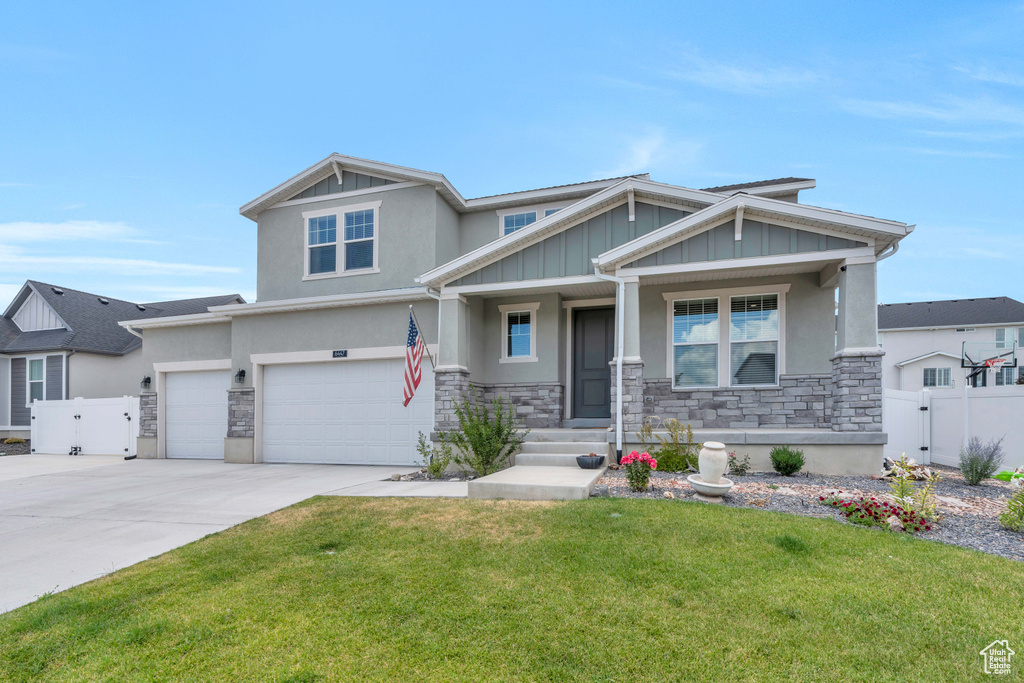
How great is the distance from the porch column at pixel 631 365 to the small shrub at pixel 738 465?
4.94ft

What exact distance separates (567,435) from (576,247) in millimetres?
3532

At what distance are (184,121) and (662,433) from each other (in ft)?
44.7

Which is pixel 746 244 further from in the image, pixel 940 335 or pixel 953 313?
pixel 953 313

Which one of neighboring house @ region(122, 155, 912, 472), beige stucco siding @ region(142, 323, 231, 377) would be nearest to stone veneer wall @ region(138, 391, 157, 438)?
neighboring house @ region(122, 155, 912, 472)

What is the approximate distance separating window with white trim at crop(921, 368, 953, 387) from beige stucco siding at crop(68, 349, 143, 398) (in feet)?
117

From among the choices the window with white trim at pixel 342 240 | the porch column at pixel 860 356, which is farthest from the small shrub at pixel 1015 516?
the window with white trim at pixel 342 240

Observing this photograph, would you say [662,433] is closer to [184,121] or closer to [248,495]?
[248,495]

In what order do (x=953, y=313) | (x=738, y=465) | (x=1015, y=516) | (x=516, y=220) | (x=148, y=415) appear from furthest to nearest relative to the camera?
(x=953, y=313) → (x=148, y=415) → (x=516, y=220) → (x=738, y=465) → (x=1015, y=516)

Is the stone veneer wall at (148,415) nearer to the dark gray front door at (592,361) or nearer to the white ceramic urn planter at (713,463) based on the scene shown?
the dark gray front door at (592,361)

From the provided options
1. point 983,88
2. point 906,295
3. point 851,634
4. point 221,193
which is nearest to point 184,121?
point 221,193

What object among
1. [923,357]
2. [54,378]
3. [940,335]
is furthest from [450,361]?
[940,335]

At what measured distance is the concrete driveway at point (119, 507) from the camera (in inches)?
193

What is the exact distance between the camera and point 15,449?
16.6m

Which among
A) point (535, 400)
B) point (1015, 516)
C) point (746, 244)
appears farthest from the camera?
point (535, 400)
